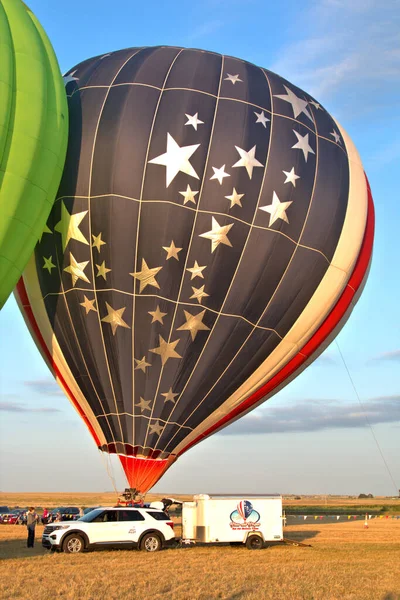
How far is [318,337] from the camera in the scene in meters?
24.9

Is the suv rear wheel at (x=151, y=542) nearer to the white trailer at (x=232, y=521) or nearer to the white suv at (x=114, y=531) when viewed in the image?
the white suv at (x=114, y=531)

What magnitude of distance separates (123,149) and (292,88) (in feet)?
23.8

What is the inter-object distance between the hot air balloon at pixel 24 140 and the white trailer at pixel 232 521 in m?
8.82

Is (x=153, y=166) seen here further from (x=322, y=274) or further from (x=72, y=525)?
(x=72, y=525)

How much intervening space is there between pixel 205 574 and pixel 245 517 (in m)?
7.77

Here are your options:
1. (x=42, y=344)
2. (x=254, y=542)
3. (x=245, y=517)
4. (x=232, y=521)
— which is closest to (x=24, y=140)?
(x=42, y=344)

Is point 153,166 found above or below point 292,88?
below

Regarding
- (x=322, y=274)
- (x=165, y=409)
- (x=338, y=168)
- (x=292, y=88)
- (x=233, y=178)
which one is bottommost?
(x=165, y=409)

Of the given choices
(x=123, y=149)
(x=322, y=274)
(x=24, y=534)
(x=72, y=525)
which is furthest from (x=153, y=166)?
(x=24, y=534)

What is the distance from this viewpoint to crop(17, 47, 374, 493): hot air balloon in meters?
21.5

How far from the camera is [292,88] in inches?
997

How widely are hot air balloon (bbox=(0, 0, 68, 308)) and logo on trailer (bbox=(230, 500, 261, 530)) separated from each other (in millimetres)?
9583

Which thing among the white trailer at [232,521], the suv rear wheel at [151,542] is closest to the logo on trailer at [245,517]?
the white trailer at [232,521]

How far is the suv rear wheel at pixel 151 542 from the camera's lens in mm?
20078
